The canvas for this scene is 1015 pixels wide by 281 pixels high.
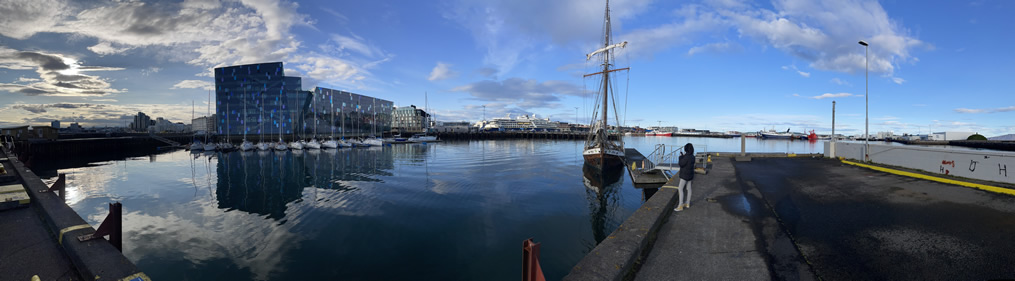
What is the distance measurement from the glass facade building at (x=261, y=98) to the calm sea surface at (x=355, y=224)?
8731 cm

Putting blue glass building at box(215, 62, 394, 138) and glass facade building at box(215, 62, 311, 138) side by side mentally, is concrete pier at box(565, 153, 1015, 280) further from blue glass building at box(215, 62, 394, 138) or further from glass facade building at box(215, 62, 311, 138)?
glass facade building at box(215, 62, 311, 138)

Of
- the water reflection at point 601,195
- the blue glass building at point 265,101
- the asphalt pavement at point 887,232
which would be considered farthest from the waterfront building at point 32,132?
the asphalt pavement at point 887,232

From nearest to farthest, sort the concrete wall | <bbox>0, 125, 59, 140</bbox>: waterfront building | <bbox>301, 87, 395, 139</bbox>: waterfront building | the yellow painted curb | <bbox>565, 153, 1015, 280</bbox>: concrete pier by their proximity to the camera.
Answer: <bbox>565, 153, 1015, 280</bbox>: concrete pier
the yellow painted curb
the concrete wall
<bbox>0, 125, 59, 140</bbox>: waterfront building
<bbox>301, 87, 395, 139</bbox>: waterfront building

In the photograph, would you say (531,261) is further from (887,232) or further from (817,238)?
(887,232)

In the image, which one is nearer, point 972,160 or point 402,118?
point 972,160

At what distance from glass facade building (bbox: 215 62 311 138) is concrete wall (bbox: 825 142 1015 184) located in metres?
115

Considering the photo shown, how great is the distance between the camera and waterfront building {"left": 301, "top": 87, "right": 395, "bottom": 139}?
342 ft

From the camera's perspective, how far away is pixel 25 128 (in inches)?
1852

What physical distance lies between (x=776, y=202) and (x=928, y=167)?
1067cm

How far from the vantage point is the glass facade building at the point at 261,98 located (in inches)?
3922

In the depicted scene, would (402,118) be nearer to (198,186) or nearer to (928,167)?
(198,186)

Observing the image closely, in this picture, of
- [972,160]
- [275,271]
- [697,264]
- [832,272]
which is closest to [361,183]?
[275,271]

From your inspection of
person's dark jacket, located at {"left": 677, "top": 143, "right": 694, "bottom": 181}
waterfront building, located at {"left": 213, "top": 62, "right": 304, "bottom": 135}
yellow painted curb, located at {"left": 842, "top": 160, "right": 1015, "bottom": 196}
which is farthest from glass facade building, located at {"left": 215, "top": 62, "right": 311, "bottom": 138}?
yellow painted curb, located at {"left": 842, "top": 160, "right": 1015, "bottom": 196}

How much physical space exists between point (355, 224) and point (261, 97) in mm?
110076
